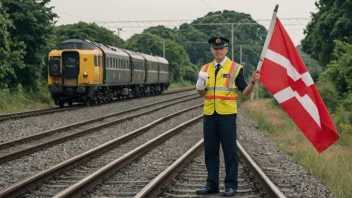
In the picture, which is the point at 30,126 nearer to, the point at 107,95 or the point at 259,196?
the point at 259,196

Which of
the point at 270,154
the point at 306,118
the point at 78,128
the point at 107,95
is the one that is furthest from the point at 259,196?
the point at 107,95

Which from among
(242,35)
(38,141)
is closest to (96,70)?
(38,141)

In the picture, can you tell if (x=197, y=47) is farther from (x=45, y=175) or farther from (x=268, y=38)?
(x=268, y=38)

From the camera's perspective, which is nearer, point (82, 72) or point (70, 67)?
point (82, 72)

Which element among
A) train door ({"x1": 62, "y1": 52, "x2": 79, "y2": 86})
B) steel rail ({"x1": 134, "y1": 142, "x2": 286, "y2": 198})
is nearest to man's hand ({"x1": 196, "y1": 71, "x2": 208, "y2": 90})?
steel rail ({"x1": 134, "y1": 142, "x2": 286, "y2": 198})

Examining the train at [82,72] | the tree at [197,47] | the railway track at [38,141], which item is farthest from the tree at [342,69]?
the tree at [197,47]

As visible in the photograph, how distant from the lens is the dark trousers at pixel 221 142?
25.5 ft

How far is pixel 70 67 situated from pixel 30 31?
10.2 feet

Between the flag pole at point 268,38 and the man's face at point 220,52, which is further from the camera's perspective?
the man's face at point 220,52

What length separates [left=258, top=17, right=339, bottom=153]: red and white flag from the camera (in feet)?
25.0

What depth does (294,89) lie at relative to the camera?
767cm

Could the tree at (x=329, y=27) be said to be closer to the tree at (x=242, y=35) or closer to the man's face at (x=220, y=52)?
the man's face at (x=220, y=52)

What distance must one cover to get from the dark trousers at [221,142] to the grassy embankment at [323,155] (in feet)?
4.99

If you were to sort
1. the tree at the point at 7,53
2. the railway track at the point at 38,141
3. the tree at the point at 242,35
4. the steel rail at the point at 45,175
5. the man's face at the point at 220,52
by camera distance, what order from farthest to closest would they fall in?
the tree at the point at 242,35
the tree at the point at 7,53
the railway track at the point at 38,141
the steel rail at the point at 45,175
the man's face at the point at 220,52
